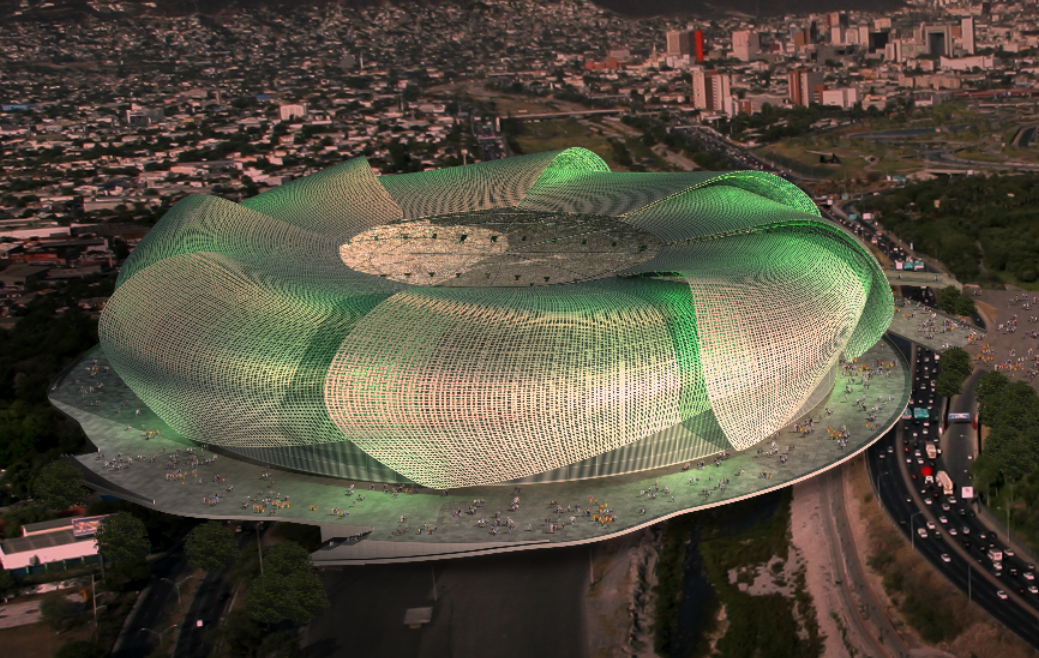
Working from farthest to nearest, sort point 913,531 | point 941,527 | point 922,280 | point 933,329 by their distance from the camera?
point 922,280 < point 933,329 < point 941,527 < point 913,531

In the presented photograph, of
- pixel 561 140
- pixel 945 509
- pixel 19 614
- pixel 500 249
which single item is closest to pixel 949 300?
pixel 945 509

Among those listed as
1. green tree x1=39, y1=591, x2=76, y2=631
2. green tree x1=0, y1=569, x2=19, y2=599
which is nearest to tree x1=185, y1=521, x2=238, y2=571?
green tree x1=39, y1=591, x2=76, y2=631

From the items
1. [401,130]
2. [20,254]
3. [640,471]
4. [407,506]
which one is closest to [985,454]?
[640,471]

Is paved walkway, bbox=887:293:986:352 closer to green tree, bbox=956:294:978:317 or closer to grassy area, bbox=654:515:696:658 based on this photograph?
green tree, bbox=956:294:978:317

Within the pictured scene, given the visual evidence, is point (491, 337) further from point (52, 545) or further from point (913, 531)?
point (52, 545)

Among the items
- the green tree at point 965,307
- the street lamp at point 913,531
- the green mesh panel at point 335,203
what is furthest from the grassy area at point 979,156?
the street lamp at point 913,531

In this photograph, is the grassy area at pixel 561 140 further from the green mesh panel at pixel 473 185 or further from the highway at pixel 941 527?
the highway at pixel 941 527
